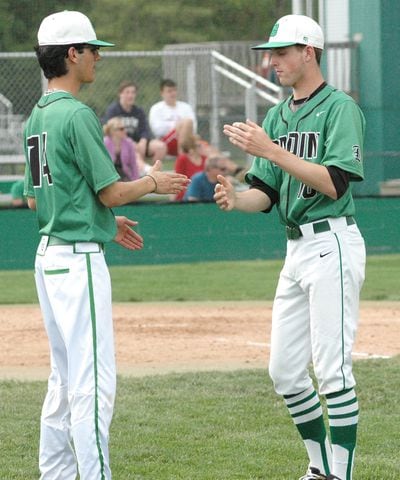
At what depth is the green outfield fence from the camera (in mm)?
14602

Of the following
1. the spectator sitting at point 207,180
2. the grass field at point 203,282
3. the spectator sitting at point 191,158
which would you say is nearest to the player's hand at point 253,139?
the grass field at point 203,282

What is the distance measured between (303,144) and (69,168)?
1143mm

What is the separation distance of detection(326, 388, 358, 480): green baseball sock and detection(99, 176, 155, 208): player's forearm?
128cm

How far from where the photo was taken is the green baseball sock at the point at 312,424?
530 cm

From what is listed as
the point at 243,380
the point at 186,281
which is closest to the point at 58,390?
the point at 243,380

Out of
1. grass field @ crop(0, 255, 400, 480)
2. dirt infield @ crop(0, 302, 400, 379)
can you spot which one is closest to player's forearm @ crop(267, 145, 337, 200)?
grass field @ crop(0, 255, 400, 480)

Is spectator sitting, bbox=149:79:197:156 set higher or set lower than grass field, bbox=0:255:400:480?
higher

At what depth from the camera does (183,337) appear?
9.91 metres

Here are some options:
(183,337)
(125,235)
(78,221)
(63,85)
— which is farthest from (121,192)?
(183,337)

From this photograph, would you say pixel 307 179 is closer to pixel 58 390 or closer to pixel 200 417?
pixel 58 390

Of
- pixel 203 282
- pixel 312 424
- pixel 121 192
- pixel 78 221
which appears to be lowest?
pixel 203 282

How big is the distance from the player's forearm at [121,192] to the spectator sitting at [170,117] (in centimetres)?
1014

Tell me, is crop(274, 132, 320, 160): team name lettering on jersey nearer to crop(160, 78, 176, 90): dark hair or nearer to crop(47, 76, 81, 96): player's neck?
crop(47, 76, 81, 96): player's neck

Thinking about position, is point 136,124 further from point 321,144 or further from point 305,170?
point 305,170
